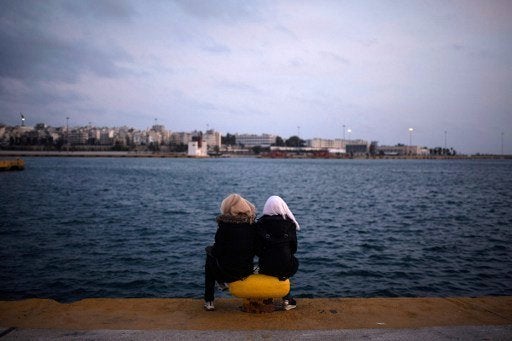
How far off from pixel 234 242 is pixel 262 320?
1.01 metres

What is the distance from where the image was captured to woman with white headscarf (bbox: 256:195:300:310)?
5234 mm

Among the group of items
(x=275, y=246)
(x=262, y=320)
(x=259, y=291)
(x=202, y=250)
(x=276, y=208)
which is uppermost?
(x=276, y=208)

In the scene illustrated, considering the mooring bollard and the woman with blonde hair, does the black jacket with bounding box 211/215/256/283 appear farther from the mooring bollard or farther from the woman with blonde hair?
the mooring bollard

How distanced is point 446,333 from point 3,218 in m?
25.4

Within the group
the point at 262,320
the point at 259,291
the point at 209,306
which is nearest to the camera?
the point at 262,320

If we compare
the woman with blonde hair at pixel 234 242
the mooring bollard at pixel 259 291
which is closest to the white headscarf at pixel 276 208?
the woman with blonde hair at pixel 234 242

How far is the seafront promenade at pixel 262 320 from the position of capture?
4.29 metres

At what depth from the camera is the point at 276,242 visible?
17.3 feet

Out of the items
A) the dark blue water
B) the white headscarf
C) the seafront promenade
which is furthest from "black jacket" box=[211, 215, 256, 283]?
the dark blue water

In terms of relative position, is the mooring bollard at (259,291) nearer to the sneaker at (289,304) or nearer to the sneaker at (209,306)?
the sneaker at (289,304)

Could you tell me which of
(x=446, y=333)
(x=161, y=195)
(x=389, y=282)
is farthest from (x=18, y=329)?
(x=161, y=195)

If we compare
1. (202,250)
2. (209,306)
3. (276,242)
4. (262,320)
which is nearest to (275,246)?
(276,242)

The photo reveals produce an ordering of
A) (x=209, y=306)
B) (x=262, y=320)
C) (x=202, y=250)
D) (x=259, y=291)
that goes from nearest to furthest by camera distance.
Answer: (x=262, y=320) → (x=259, y=291) → (x=209, y=306) → (x=202, y=250)

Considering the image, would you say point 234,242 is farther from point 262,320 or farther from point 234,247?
point 262,320
